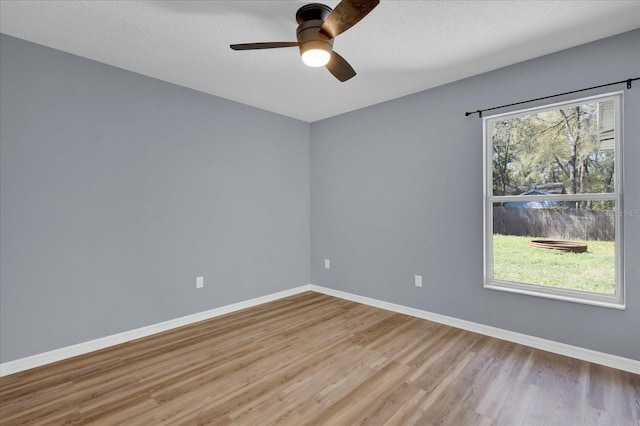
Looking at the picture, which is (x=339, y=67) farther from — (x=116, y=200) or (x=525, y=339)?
(x=525, y=339)

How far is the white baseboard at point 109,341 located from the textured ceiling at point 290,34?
2510mm

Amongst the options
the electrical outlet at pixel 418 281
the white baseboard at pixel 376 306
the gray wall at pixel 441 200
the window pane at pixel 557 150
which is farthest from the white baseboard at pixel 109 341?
the window pane at pixel 557 150

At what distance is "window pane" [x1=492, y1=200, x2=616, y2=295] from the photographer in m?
2.47

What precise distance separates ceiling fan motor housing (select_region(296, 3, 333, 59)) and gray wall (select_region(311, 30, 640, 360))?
1.90 metres

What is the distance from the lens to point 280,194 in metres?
4.26

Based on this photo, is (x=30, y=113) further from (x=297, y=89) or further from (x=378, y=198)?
(x=378, y=198)

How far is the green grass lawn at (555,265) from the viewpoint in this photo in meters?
2.47

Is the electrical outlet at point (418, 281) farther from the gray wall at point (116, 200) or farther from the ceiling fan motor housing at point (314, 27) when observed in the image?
the ceiling fan motor housing at point (314, 27)

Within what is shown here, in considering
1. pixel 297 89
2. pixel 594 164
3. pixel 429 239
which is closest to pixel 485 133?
pixel 594 164

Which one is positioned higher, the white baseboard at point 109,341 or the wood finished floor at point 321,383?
the white baseboard at point 109,341

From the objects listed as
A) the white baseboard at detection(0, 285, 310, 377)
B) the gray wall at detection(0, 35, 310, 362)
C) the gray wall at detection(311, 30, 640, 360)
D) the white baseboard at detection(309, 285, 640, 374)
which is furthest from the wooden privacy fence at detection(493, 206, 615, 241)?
the white baseboard at detection(0, 285, 310, 377)

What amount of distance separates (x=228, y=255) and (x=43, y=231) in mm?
1701

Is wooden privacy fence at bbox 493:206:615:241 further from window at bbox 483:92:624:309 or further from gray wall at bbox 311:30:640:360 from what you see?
gray wall at bbox 311:30:640:360

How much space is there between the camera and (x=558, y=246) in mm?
2697
